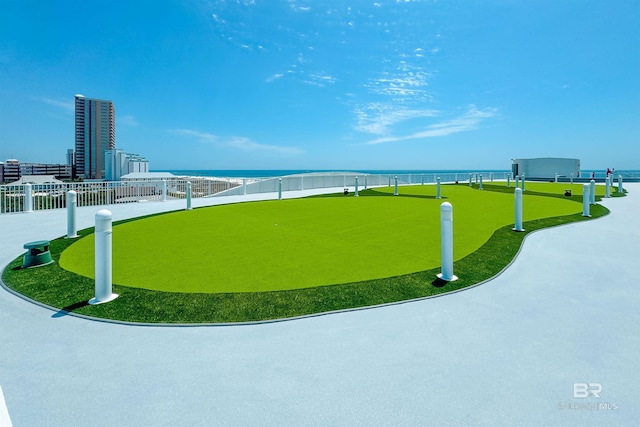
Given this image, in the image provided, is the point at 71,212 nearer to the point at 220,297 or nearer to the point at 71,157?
the point at 220,297

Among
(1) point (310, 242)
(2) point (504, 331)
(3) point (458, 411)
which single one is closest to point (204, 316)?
(3) point (458, 411)

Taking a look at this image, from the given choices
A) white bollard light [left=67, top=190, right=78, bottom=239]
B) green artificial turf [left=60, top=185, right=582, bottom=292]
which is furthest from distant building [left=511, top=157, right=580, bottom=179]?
white bollard light [left=67, top=190, right=78, bottom=239]

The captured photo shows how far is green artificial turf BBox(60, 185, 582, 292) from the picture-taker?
441 centimetres

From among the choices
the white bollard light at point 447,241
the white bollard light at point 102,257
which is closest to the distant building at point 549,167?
the white bollard light at point 447,241

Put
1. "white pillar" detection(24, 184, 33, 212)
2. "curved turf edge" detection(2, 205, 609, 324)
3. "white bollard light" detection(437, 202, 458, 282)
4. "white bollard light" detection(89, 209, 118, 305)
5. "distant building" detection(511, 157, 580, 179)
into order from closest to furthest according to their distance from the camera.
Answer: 1. "curved turf edge" detection(2, 205, 609, 324)
2. "white bollard light" detection(89, 209, 118, 305)
3. "white bollard light" detection(437, 202, 458, 282)
4. "white pillar" detection(24, 184, 33, 212)
5. "distant building" detection(511, 157, 580, 179)

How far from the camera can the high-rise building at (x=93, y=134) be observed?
76625 mm

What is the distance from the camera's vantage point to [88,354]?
2.60m

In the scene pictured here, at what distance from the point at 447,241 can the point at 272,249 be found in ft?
10.5

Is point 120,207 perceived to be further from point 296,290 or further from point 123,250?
point 296,290

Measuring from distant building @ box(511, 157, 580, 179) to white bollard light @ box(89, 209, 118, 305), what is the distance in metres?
42.5

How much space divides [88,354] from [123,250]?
384 centimetres

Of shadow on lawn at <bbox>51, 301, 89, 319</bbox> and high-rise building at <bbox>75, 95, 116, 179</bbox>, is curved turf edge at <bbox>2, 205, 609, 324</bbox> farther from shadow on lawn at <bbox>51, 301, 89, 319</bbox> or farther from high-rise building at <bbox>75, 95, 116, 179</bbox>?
high-rise building at <bbox>75, 95, 116, 179</bbox>

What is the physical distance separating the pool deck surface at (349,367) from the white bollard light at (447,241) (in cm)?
57

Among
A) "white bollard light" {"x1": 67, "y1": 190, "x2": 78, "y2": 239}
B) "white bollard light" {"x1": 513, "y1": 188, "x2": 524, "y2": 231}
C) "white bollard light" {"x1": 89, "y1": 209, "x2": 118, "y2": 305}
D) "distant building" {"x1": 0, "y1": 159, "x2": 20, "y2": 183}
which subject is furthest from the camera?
"distant building" {"x1": 0, "y1": 159, "x2": 20, "y2": 183}
